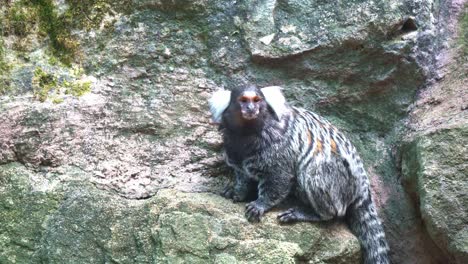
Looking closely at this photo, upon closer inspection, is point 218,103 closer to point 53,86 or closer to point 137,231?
point 137,231

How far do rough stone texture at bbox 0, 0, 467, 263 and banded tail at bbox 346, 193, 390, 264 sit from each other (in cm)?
13

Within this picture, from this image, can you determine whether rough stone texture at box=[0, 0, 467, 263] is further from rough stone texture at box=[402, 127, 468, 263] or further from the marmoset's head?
the marmoset's head

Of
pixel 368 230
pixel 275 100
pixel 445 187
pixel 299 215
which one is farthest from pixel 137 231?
pixel 445 187

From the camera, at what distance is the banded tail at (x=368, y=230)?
4.11 m

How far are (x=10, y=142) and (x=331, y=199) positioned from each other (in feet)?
6.22

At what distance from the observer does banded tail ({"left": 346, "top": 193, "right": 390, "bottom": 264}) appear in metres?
4.11

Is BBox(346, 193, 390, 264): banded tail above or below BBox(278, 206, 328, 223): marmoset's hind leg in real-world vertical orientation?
below

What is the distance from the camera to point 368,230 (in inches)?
163

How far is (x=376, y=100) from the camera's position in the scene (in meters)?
4.60

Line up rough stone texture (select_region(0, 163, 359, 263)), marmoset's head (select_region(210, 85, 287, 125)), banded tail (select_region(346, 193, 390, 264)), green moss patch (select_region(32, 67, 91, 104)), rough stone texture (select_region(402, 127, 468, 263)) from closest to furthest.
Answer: rough stone texture (select_region(0, 163, 359, 263)) → rough stone texture (select_region(402, 127, 468, 263)) → marmoset's head (select_region(210, 85, 287, 125)) → banded tail (select_region(346, 193, 390, 264)) → green moss patch (select_region(32, 67, 91, 104))

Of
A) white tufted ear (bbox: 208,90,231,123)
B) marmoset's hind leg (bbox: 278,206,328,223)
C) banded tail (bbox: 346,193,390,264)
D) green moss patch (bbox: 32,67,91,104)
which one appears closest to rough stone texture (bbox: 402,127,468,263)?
banded tail (bbox: 346,193,390,264)

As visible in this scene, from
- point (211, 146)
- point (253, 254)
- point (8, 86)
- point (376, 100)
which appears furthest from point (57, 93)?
point (376, 100)

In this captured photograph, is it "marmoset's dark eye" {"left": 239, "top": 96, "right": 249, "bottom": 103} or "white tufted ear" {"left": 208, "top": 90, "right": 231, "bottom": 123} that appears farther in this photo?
"white tufted ear" {"left": 208, "top": 90, "right": 231, "bottom": 123}

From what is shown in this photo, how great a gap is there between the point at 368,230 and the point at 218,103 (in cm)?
115
